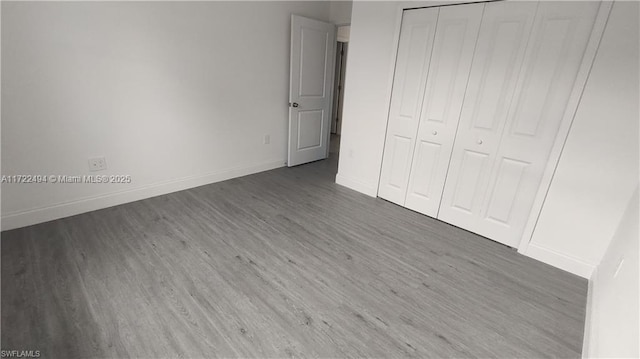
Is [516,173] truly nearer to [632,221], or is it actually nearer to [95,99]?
[632,221]

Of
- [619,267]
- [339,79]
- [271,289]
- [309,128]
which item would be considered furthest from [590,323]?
[339,79]

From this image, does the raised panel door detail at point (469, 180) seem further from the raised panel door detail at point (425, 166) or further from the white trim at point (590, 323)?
the white trim at point (590, 323)

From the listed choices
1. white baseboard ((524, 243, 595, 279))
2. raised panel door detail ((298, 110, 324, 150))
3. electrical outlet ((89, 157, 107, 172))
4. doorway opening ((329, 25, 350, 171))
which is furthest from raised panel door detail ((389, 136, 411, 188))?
electrical outlet ((89, 157, 107, 172))

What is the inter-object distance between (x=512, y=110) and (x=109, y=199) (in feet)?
11.9

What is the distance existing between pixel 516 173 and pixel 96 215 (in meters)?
3.63

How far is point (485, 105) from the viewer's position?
8.00 ft

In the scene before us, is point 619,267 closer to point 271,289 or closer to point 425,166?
point 425,166

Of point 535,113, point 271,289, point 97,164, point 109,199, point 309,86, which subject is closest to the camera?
point 271,289

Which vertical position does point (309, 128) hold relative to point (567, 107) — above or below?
below

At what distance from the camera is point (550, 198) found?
7.32 ft

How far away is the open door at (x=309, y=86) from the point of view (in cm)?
378

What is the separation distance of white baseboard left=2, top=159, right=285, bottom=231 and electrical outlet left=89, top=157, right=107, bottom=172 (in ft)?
0.87

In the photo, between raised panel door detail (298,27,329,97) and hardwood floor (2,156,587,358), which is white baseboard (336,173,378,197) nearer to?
hardwood floor (2,156,587,358)

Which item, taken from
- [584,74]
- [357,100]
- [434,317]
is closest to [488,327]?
[434,317]
